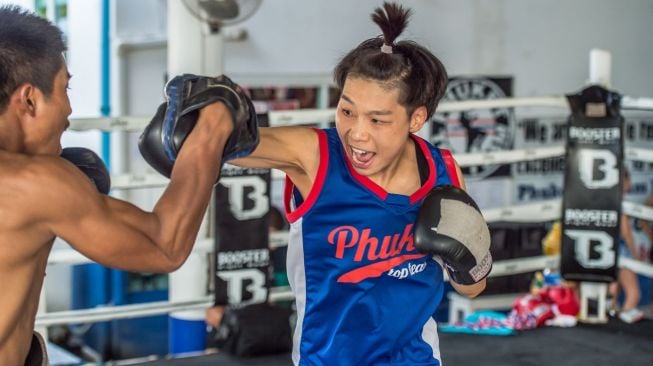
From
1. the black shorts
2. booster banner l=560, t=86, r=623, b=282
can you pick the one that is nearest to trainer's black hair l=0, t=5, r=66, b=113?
the black shorts

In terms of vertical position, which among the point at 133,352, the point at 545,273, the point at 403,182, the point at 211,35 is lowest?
the point at 133,352

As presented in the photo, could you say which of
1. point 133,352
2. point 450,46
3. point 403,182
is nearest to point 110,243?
point 403,182

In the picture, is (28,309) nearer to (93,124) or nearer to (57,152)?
(57,152)

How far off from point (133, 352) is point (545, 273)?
96.5 inches

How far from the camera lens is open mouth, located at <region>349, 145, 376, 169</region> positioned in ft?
6.61

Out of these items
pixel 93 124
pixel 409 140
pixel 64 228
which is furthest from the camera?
pixel 93 124

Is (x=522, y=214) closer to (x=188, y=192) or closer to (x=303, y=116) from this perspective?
(x=303, y=116)

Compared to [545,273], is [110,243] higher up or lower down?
higher up

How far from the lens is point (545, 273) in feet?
14.1

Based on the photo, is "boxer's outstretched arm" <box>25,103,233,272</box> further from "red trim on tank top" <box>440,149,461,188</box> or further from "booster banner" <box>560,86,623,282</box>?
"booster banner" <box>560,86,623,282</box>

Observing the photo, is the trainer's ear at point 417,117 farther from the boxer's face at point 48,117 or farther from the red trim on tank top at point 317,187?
the boxer's face at point 48,117

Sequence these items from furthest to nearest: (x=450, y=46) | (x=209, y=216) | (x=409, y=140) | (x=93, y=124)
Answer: (x=450, y=46), (x=209, y=216), (x=93, y=124), (x=409, y=140)

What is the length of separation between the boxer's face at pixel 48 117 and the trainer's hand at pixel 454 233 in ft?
2.61

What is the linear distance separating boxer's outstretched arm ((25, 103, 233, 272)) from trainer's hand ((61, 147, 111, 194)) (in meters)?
0.37
